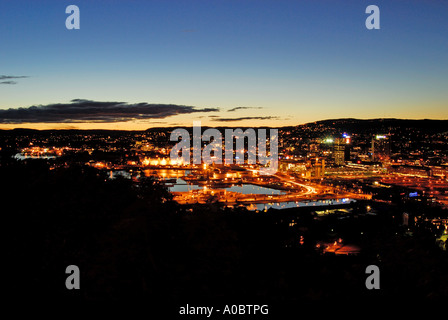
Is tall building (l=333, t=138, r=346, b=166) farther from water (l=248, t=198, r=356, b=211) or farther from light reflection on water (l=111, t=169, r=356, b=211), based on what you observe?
water (l=248, t=198, r=356, b=211)

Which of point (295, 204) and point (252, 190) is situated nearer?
point (295, 204)

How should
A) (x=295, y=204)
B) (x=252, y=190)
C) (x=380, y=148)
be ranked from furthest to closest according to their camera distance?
(x=380, y=148), (x=252, y=190), (x=295, y=204)

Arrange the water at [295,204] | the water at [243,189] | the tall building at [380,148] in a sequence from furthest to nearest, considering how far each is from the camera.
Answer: the tall building at [380,148] < the water at [243,189] < the water at [295,204]

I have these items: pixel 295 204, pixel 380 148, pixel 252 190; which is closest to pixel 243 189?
pixel 252 190

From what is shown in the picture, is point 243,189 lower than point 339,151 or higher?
lower

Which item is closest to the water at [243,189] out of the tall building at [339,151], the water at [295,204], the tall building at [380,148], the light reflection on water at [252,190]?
the light reflection on water at [252,190]

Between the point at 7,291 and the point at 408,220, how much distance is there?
68.0 ft

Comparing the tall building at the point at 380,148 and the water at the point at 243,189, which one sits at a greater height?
the tall building at the point at 380,148

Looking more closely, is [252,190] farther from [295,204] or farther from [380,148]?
[380,148]

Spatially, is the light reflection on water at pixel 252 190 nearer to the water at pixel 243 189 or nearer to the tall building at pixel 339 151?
the water at pixel 243 189

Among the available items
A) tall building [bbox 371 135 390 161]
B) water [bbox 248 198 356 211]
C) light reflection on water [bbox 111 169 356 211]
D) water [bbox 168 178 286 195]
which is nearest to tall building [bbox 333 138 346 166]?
tall building [bbox 371 135 390 161]
